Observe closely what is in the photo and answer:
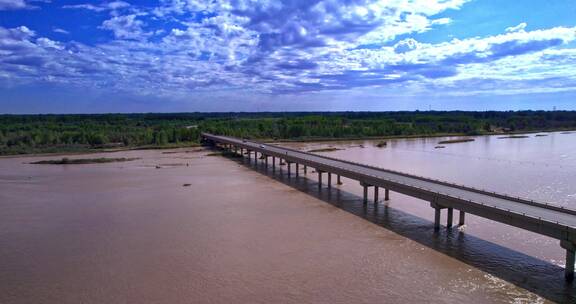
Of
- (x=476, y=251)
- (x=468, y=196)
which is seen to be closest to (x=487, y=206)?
(x=476, y=251)

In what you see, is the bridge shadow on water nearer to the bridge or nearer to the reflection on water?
the reflection on water

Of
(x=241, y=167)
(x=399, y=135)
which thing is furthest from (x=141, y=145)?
(x=399, y=135)

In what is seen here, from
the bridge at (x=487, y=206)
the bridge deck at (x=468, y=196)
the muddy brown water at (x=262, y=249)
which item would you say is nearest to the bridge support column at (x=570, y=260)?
the bridge at (x=487, y=206)

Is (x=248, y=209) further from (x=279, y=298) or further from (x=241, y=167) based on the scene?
(x=241, y=167)

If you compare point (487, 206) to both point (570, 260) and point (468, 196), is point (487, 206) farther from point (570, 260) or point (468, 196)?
point (570, 260)

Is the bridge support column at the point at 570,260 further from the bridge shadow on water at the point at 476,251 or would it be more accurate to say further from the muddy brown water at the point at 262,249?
the muddy brown water at the point at 262,249

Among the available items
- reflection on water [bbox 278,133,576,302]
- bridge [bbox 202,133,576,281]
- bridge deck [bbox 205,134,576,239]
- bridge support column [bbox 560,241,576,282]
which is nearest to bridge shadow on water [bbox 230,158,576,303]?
reflection on water [bbox 278,133,576,302]
